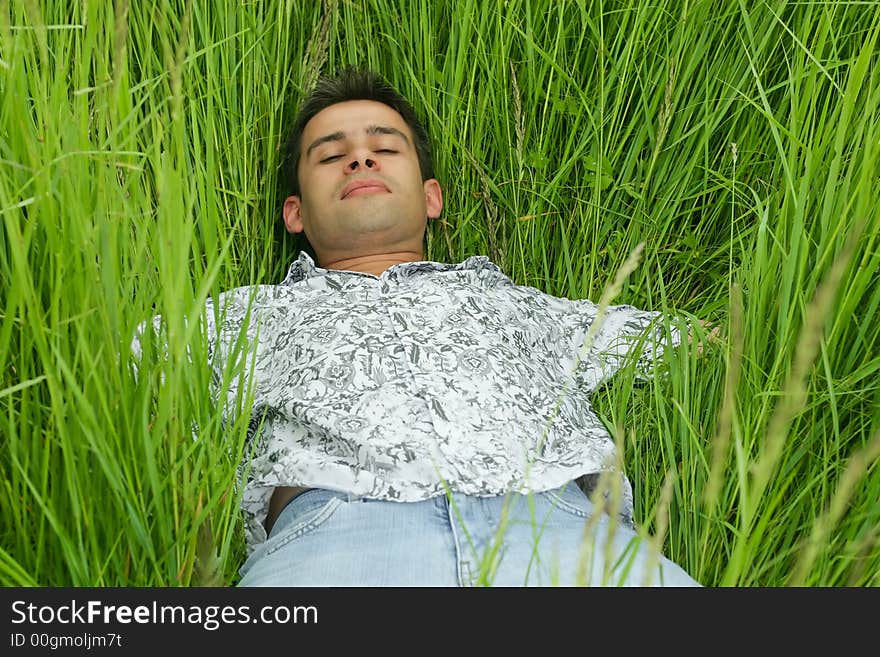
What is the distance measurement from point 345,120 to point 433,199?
0.89 ft

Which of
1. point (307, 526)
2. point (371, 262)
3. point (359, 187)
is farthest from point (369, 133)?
point (307, 526)

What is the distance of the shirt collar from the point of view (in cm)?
175

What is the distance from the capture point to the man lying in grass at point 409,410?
3.87 feet

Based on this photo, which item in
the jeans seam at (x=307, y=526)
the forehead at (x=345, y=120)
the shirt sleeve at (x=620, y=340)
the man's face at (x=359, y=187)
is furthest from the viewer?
the forehead at (x=345, y=120)

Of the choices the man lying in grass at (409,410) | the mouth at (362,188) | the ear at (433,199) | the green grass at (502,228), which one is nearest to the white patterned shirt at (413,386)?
the man lying in grass at (409,410)

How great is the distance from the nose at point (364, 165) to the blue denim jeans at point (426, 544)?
0.82 metres

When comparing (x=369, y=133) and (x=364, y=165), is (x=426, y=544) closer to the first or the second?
(x=364, y=165)

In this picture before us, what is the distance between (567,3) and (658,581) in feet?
4.48

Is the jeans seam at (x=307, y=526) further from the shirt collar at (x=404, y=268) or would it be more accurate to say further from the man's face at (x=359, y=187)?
the man's face at (x=359, y=187)

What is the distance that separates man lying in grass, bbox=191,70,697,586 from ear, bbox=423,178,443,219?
98mm

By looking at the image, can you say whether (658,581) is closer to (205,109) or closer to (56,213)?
(56,213)

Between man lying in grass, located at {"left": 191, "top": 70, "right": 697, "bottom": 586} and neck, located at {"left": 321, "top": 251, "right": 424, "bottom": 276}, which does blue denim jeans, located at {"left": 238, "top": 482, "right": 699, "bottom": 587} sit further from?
neck, located at {"left": 321, "top": 251, "right": 424, "bottom": 276}

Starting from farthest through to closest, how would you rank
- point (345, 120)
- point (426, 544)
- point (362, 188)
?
1. point (345, 120)
2. point (362, 188)
3. point (426, 544)

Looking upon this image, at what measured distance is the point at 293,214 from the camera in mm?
2000
